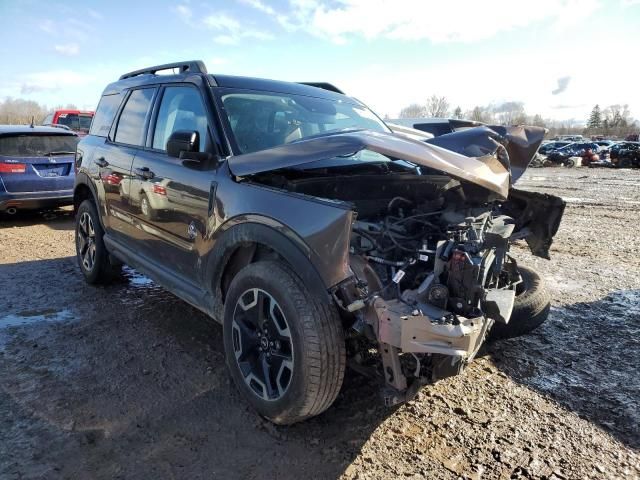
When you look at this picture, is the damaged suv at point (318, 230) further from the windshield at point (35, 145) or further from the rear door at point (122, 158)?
the windshield at point (35, 145)

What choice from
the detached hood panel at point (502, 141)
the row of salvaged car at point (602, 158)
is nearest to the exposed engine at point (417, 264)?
the detached hood panel at point (502, 141)

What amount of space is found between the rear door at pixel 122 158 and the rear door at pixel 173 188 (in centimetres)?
18

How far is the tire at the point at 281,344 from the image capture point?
245 centimetres

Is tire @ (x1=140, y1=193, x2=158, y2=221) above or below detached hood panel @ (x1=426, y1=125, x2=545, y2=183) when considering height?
below

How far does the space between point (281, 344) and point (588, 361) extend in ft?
8.10

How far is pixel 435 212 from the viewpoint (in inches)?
122

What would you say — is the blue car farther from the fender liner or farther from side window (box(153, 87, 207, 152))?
the fender liner

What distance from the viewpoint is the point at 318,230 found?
246 cm

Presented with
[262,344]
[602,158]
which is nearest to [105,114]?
[262,344]

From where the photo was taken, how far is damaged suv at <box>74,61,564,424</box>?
2424 mm

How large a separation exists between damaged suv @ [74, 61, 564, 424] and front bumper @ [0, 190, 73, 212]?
474 cm

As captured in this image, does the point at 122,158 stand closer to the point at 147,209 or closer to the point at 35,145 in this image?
the point at 147,209

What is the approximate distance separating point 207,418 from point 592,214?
10.2 meters

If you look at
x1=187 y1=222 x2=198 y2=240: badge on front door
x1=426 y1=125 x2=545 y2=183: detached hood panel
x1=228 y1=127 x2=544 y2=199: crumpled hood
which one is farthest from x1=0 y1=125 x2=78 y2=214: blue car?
x1=426 y1=125 x2=545 y2=183: detached hood panel
